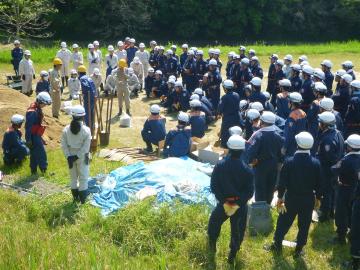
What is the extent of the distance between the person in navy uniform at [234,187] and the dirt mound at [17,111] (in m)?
5.98

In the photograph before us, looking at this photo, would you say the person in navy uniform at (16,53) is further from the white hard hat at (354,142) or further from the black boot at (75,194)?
the white hard hat at (354,142)

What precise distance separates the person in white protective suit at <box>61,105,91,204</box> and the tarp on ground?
0.32 meters

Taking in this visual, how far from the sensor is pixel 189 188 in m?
8.34

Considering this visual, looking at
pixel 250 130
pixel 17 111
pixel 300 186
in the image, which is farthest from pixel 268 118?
pixel 17 111

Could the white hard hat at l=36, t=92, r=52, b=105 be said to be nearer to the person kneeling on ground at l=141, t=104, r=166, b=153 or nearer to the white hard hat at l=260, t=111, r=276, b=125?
the person kneeling on ground at l=141, t=104, r=166, b=153

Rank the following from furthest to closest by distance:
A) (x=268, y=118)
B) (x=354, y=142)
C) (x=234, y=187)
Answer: (x=268, y=118) → (x=354, y=142) → (x=234, y=187)

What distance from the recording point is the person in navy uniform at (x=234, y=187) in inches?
250

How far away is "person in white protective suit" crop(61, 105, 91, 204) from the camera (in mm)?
8070

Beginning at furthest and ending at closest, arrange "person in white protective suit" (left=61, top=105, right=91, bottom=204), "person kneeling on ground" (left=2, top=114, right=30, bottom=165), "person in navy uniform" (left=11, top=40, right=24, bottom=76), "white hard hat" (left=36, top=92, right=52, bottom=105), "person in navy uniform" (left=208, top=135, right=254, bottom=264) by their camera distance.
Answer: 1. "person in navy uniform" (left=11, top=40, right=24, bottom=76)
2. "person kneeling on ground" (left=2, top=114, right=30, bottom=165)
3. "white hard hat" (left=36, top=92, right=52, bottom=105)
4. "person in white protective suit" (left=61, top=105, right=91, bottom=204)
5. "person in navy uniform" (left=208, top=135, right=254, bottom=264)

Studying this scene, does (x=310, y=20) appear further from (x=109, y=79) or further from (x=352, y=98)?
(x=352, y=98)

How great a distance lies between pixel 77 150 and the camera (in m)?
8.25

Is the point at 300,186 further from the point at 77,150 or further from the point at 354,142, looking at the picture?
the point at 77,150

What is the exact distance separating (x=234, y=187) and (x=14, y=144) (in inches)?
211

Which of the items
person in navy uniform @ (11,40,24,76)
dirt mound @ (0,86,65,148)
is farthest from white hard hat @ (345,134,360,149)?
person in navy uniform @ (11,40,24,76)
